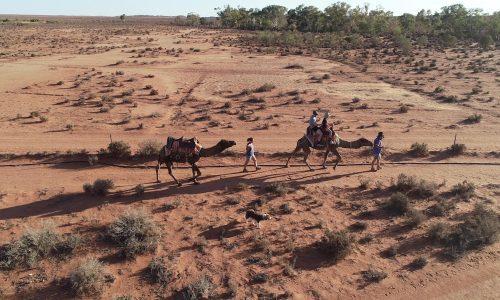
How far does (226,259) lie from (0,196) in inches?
330

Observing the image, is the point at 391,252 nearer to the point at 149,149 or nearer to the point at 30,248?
the point at 30,248

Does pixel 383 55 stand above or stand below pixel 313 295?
above

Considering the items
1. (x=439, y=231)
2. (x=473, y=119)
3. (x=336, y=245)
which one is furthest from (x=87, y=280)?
(x=473, y=119)

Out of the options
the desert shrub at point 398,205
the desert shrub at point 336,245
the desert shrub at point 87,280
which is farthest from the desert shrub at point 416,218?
the desert shrub at point 87,280

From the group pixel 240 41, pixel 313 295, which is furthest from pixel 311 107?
pixel 240 41

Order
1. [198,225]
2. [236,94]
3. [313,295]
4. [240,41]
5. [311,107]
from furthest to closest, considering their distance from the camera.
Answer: [240,41], [236,94], [311,107], [198,225], [313,295]

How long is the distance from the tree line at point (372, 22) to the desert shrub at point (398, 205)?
153 feet

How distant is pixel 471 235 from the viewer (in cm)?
1175

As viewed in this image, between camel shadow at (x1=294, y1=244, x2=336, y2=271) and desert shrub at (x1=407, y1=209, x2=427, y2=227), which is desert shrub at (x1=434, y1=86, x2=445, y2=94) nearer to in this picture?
desert shrub at (x1=407, y1=209, x2=427, y2=227)

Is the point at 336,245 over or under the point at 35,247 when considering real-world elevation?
over

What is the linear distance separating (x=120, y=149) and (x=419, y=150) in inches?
497

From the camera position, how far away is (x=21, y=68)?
132 feet

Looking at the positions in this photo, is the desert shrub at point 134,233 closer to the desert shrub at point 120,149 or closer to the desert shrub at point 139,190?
the desert shrub at point 139,190

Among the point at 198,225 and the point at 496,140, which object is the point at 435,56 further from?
the point at 198,225
